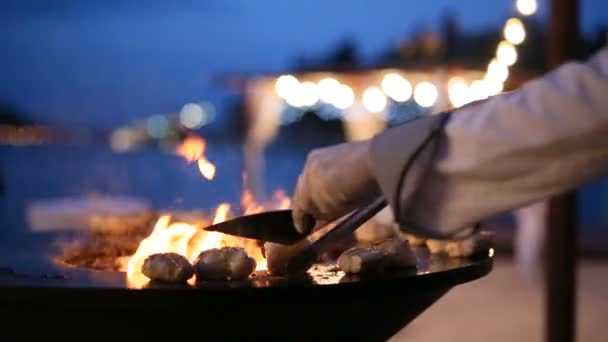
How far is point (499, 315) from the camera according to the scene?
5.13m

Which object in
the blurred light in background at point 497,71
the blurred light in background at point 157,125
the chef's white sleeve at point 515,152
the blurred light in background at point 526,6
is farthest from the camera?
the blurred light in background at point 157,125

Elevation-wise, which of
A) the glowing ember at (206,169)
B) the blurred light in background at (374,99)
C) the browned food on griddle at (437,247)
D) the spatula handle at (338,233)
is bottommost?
the spatula handle at (338,233)

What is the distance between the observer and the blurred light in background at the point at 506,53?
6.26 meters

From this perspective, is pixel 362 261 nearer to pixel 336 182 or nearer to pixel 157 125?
pixel 336 182

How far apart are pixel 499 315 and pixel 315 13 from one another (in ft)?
97.6

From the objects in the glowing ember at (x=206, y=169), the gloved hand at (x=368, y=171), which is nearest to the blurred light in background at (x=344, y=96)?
the glowing ember at (x=206, y=169)

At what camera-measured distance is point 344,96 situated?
7969mm

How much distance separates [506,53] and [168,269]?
5.08 meters

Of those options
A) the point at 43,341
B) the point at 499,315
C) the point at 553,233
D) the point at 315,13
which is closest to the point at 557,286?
the point at 553,233

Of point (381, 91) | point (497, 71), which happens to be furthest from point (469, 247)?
point (381, 91)

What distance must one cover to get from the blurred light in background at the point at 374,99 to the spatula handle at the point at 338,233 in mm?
6348

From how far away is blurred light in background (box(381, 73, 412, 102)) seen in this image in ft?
25.2

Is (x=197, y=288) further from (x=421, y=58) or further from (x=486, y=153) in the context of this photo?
(x=421, y=58)

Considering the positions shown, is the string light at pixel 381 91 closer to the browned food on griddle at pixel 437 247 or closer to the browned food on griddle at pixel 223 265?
the browned food on griddle at pixel 437 247
